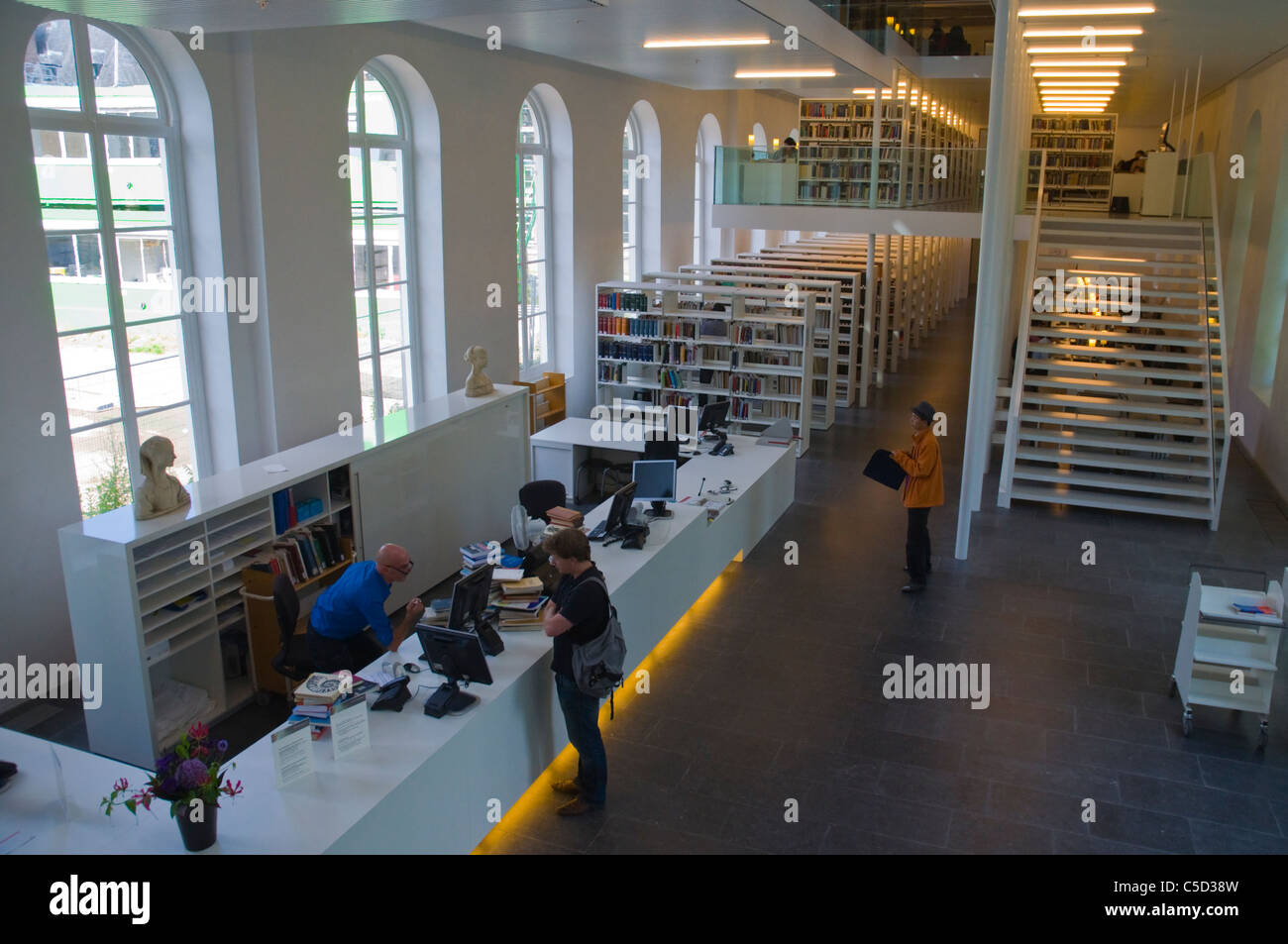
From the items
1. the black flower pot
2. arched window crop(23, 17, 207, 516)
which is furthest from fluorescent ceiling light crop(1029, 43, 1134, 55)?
the black flower pot

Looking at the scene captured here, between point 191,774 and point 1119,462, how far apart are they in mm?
9750

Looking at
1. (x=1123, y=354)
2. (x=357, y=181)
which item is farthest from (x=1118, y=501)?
(x=357, y=181)

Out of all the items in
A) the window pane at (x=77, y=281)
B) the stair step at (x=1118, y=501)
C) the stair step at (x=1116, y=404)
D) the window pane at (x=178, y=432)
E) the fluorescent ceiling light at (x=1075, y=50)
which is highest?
the fluorescent ceiling light at (x=1075, y=50)

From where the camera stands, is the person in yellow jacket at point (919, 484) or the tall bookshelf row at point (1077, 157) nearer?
the person in yellow jacket at point (919, 484)

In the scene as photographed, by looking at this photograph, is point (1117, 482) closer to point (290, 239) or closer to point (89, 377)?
point (290, 239)

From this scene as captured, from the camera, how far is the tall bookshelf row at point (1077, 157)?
59.8ft

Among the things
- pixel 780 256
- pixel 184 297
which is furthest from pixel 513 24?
pixel 780 256

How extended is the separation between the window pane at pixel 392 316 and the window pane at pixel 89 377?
3.23m

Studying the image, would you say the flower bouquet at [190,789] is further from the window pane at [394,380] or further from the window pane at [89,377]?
the window pane at [394,380]

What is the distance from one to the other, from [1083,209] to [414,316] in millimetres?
12089

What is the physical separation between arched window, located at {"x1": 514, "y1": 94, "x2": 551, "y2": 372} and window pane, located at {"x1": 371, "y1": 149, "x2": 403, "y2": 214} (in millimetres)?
2384

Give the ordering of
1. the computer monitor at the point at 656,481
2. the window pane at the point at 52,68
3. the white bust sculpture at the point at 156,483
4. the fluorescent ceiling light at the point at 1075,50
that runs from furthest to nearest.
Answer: the fluorescent ceiling light at the point at 1075,50 < the computer monitor at the point at 656,481 < the window pane at the point at 52,68 < the white bust sculpture at the point at 156,483

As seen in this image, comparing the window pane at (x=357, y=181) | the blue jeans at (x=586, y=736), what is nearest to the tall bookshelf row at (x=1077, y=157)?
the window pane at (x=357, y=181)
